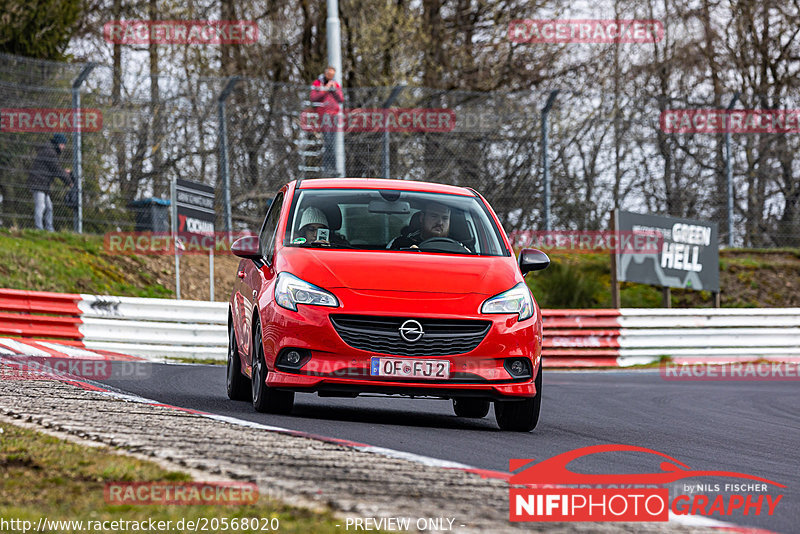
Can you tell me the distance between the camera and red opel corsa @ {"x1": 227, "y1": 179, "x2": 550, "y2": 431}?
7805mm

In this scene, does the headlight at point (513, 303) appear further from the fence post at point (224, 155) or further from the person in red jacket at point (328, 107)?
the fence post at point (224, 155)

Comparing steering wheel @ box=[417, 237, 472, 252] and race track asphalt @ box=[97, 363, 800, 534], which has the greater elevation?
steering wheel @ box=[417, 237, 472, 252]

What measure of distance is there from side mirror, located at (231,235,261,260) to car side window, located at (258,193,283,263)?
8 centimetres

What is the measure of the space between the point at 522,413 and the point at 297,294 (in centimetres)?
175

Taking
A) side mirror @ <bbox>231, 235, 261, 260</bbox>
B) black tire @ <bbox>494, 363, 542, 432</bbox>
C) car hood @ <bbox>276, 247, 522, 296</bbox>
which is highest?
side mirror @ <bbox>231, 235, 261, 260</bbox>

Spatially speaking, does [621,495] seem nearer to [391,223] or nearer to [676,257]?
[391,223]

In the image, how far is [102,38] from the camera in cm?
3152

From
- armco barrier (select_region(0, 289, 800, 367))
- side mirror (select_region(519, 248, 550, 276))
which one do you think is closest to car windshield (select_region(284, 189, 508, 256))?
side mirror (select_region(519, 248, 550, 276))

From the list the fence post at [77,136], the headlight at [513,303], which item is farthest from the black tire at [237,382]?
the fence post at [77,136]

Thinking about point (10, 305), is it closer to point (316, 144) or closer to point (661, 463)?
point (316, 144)

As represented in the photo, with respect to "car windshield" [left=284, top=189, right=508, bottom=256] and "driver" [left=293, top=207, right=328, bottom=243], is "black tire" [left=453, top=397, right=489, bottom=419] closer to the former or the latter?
"car windshield" [left=284, top=189, right=508, bottom=256]

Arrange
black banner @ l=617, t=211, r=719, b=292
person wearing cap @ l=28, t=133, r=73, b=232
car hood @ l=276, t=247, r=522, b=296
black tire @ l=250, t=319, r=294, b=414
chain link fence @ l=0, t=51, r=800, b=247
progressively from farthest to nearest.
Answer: black banner @ l=617, t=211, r=719, b=292 < chain link fence @ l=0, t=51, r=800, b=247 < person wearing cap @ l=28, t=133, r=73, b=232 < black tire @ l=250, t=319, r=294, b=414 < car hood @ l=276, t=247, r=522, b=296

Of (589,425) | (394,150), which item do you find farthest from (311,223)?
(394,150)

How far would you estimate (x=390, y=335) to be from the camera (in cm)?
779
